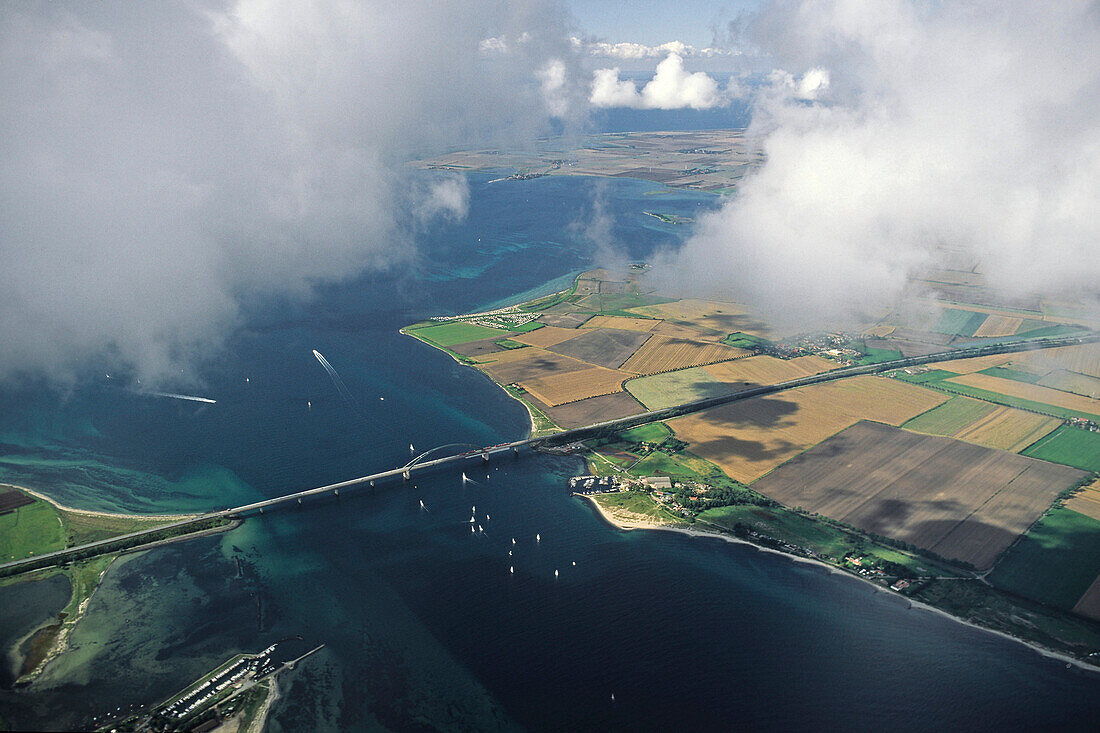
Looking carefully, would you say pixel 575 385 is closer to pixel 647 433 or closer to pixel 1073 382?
pixel 647 433

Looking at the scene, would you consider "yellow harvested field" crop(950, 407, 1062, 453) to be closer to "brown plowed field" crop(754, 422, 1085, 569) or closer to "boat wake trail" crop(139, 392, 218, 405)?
"brown plowed field" crop(754, 422, 1085, 569)

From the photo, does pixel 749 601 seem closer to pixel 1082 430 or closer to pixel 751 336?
pixel 1082 430

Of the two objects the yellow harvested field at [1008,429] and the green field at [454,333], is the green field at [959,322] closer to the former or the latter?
the yellow harvested field at [1008,429]

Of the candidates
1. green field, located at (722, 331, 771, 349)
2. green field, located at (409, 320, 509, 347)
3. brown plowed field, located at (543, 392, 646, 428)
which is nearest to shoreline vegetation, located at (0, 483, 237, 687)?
brown plowed field, located at (543, 392, 646, 428)

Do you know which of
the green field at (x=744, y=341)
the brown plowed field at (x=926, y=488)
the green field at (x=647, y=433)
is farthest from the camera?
the green field at (x=744, y=341)

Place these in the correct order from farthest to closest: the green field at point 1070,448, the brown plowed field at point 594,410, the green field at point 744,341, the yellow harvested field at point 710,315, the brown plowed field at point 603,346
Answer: the yellow harvested field at point 710,315 → the green field at point 744,341 → the brown plowed field at point 603,346 → the brown plowed field at point 594,410 → the green field at point 1070,448

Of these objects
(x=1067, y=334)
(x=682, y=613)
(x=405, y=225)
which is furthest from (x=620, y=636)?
(x=405, y=225)

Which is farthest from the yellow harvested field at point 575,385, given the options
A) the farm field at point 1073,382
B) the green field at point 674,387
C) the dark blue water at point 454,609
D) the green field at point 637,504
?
the farm field at point 1073,382
